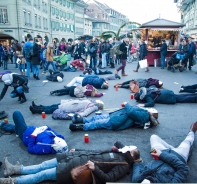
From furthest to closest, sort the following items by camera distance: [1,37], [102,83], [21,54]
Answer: [1,37], [21,54], [102,83]

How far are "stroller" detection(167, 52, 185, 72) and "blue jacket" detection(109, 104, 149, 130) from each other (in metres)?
9.91

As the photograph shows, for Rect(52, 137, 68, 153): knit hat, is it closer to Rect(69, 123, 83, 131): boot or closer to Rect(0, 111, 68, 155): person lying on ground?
Rect(0, 111, 68, 155): person lying on ground

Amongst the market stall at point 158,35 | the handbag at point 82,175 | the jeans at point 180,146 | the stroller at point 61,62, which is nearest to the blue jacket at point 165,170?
the jeans at point 180,146

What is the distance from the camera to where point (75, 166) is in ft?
11.5

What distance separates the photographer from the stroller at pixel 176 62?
566 inches

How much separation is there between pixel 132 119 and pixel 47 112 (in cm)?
266

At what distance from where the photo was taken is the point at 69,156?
12.3 ft

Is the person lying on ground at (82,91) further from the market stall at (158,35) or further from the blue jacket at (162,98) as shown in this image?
the market stall at (158,35)

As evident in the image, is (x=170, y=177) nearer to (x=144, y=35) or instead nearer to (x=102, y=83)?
(x=102, y=83)

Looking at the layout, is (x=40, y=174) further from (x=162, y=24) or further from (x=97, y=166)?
(x=162, y=24)

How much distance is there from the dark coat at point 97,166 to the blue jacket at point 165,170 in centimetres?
25

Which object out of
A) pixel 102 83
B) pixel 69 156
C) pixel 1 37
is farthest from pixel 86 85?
pixel 1 37

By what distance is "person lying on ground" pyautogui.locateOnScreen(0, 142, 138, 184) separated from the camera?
11.3 ft

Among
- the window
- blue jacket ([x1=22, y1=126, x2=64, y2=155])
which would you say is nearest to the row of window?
the window
